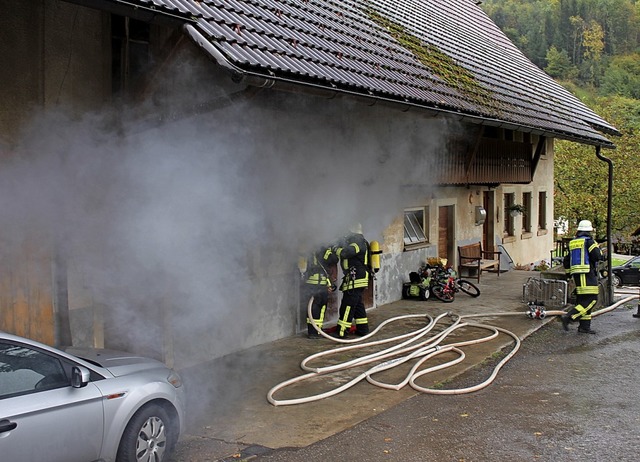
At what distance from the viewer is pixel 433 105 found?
9.17m

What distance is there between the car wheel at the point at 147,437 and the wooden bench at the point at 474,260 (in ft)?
35.4

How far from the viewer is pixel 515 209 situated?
680 inches

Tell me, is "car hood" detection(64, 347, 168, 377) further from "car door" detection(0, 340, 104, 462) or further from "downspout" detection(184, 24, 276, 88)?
"downspout" detection(184, 24, 276, 88)

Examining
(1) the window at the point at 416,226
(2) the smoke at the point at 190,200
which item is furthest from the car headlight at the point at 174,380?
(1) the window at the point at 416,226

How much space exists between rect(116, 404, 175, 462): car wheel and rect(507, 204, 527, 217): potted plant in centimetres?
1401

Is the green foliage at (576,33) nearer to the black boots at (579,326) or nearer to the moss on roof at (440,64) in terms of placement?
the moss on roof at (440,64)

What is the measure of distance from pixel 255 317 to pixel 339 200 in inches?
89.3

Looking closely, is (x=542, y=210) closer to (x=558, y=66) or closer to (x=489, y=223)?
(x=489, y=223)

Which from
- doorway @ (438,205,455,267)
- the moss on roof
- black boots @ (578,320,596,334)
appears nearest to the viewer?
black boots @ (578,320,596,334)

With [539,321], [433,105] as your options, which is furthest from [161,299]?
[539,321]

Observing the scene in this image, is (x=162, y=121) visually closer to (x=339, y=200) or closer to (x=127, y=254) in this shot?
(x=127, y=254)

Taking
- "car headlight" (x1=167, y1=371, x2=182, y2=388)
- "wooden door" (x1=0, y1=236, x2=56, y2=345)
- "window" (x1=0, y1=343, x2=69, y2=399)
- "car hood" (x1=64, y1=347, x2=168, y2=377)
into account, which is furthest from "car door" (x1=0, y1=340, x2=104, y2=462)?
"wooden door" (x1=0, y1=236, x2=56, y2=345)

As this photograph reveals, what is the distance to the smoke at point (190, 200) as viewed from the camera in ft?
19.0

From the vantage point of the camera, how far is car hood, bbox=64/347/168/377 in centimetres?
463
